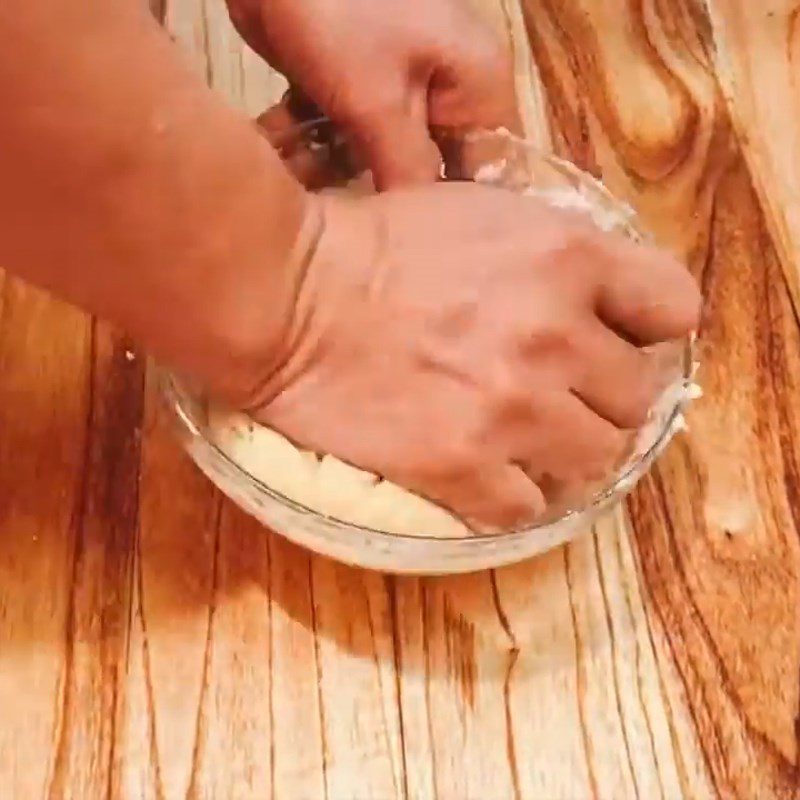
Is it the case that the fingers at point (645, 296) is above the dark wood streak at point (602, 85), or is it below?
above

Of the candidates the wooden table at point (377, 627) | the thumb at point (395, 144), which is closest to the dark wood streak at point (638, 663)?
the wooden table at point (377, 627)

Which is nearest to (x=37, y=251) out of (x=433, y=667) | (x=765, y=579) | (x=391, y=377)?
(x=391, y=377)

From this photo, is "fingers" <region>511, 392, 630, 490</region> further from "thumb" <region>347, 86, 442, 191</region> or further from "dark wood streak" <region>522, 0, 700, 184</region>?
"dark wood streak" <region>522, 0, 700, 184</region>

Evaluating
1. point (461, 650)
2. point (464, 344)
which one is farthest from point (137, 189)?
point (461, 650)

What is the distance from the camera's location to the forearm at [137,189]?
0.38m

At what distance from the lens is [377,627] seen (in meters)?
0.57

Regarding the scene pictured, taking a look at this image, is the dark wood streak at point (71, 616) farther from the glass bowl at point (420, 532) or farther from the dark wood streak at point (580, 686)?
the dark wood streak at point (580, 686)

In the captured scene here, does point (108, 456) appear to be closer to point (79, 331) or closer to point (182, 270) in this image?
point (79, 331)

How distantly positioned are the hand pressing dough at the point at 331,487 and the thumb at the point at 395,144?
146 millimetres

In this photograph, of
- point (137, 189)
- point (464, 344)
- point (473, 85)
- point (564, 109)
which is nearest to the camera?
point (137, 189)

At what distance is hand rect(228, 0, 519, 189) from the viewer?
0.58 meters

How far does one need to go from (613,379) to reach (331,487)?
13 cm

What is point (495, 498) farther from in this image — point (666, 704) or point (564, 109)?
point (564, 109)

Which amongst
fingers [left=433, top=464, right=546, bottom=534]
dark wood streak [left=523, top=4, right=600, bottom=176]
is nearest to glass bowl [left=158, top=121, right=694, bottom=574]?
fingers [left=433, top=464, right=546, bottom=534]
